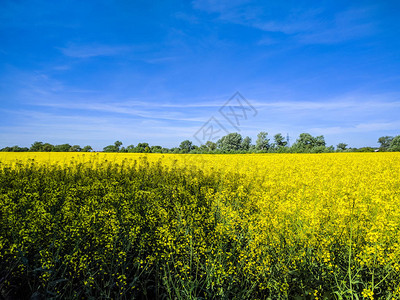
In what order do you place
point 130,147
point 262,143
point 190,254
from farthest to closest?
1. point 262,143
2. point 130,147
3. point 190,254

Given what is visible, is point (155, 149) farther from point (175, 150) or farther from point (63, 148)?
point (63, 148)

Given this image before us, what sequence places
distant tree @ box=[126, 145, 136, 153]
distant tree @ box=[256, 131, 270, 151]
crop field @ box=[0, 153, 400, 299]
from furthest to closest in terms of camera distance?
distant tree @ box=[256, 131, 270, 151], distant tree @ box=[126, 145, 136, 153], crop field @ box=[0, 153, 400, 299]

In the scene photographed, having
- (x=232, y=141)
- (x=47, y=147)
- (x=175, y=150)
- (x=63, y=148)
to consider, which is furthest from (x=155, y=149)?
(x=232, y=141)

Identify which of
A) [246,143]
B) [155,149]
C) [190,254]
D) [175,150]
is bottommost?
[190,254]

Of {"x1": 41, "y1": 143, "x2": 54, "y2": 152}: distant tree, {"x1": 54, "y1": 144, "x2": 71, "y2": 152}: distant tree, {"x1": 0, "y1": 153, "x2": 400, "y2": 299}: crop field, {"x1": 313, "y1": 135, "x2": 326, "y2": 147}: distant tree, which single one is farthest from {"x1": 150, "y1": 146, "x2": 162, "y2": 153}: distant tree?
{"x1": 313, "y1": 135, "x2": 326, "y2": 147}: distant tree

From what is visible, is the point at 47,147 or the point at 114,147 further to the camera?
the point at 47,147

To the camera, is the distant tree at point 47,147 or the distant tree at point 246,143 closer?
the distant tree at point 47,147

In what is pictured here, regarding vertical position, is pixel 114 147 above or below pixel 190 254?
above

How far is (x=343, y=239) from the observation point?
13.6 ft

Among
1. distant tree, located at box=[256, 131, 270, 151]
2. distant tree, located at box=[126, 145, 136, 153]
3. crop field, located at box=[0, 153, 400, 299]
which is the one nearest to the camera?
crop field, located at box=[0, 153, 400, 299]

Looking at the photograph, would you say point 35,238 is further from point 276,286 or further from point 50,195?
point 276,286

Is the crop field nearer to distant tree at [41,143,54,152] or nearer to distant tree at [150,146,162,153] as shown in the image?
distant tree at [150,146,162,153]

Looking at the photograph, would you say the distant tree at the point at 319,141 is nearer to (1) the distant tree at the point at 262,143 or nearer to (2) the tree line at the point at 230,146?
(2) the tree line at the point at 230,146

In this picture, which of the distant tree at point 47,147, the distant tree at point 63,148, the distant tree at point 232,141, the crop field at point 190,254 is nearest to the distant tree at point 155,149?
the distant tree at point 63,148
